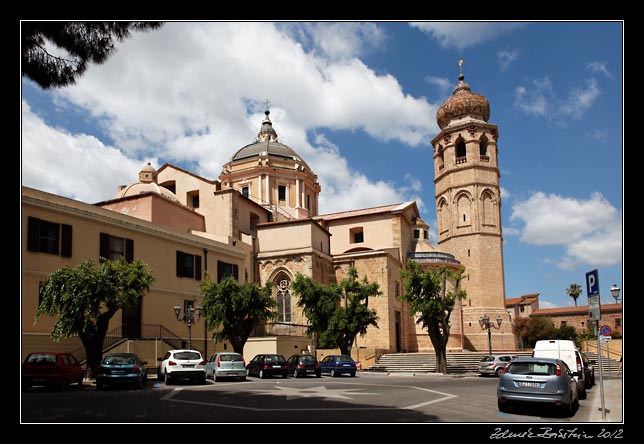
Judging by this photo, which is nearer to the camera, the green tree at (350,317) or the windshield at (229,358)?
the windshield at (229,358)

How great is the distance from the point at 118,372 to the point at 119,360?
1.77ft

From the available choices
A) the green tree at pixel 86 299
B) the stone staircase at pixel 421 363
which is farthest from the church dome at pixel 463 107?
the green tree at pixel 86 299

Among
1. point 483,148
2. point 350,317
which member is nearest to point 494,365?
point 350,317

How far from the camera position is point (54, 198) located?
82.4 ft

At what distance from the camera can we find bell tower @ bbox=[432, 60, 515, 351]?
2083 inches

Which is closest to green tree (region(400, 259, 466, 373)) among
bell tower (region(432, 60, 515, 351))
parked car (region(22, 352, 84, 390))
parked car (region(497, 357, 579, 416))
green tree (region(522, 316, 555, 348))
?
parked car (region(497, 357, 579, 416))

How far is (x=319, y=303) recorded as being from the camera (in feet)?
113

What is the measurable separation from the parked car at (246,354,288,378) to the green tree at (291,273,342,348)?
7.36 meters

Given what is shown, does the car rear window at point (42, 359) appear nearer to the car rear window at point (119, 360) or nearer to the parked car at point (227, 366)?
the car rear window at point (119, 360)

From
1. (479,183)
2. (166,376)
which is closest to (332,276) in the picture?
(479,183)

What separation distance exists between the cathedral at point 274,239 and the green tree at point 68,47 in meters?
14.5

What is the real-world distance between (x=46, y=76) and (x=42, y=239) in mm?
15401

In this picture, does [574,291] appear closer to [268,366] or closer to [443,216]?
[443,216]

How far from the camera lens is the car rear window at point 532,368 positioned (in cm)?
1311
